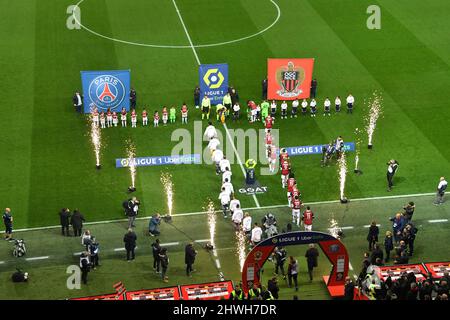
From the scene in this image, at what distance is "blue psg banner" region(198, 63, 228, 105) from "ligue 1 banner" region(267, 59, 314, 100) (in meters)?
2.25

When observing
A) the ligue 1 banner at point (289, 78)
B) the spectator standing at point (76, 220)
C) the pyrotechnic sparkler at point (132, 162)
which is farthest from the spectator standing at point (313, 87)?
the spectator standing at point (76, 220)

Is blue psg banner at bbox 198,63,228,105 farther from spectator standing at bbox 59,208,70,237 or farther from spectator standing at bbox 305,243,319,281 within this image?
spectator standing at bbox 305,243,319,281

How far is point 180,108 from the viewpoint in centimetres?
4438

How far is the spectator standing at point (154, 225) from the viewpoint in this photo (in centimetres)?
3381

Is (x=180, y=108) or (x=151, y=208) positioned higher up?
(x=180, y=108)

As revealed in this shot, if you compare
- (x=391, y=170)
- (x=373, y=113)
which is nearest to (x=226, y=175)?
(x=391, y=170)

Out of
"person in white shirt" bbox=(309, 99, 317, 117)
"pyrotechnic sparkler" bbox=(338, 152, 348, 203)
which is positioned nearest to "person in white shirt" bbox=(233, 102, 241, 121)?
"person in white shirt" bbox=(309, 99, 317, 117)

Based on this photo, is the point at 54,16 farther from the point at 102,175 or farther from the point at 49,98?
the point at 102,175

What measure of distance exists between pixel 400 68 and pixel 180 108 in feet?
42.5

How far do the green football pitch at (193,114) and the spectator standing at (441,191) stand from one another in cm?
45

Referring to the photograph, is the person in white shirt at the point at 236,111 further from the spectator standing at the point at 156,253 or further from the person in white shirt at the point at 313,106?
the spectator standing at the point at 156,253

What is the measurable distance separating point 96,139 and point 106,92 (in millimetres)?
2537
